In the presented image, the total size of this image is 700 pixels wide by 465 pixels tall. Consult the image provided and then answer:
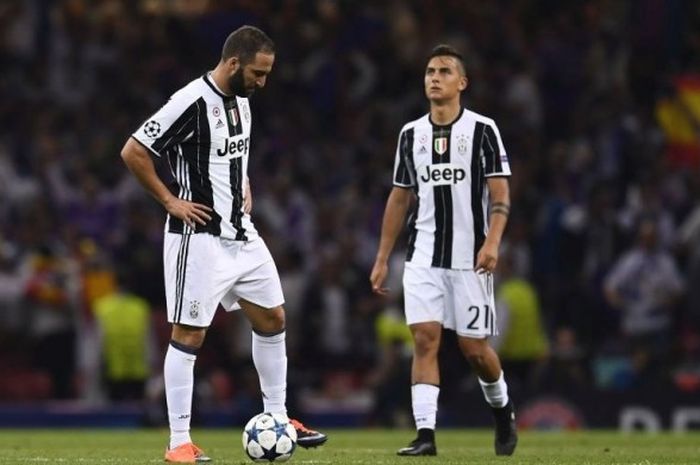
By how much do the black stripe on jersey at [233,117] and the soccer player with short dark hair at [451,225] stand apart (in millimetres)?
1404

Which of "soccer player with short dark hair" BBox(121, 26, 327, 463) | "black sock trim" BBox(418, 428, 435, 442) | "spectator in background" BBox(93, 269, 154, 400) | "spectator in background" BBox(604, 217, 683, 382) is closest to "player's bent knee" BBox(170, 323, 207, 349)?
"soccer player with short dark hair" BBox(121, 26, 327, 463)

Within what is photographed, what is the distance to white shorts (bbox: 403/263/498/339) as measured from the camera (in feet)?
36.1

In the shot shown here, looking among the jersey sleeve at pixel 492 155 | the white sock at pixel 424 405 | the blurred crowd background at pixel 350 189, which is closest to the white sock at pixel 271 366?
the white sock at pixel 424 405

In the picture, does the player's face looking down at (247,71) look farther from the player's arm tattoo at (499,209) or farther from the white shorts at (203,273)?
the player's arm tattoo at (499,209)

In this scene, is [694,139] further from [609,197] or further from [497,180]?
[497,180]

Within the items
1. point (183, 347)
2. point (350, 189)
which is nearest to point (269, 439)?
point (183, 347)

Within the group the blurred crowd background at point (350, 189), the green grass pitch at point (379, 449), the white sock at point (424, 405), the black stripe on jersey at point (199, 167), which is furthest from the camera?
the blurred crowd background at point (350, 189)

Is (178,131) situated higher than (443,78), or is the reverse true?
(443,78)

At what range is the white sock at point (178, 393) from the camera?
990 centimetres

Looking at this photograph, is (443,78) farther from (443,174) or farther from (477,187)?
(477,187)

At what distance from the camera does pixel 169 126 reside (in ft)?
32.7

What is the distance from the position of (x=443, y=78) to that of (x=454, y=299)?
137 cm

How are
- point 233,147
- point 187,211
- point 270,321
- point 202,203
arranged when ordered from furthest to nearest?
point 270,321 < point 233,147 < point 202,203 < point 187,211

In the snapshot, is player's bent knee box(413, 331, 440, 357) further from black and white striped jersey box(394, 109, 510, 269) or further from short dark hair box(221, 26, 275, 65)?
short dark hair box(221, 26, 275, 65)
